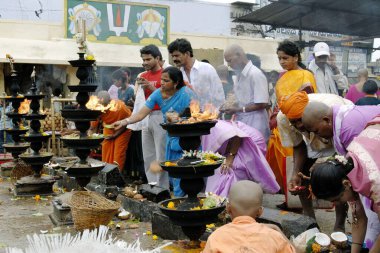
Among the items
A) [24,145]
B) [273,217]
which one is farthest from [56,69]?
[273,217]

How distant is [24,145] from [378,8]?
7.36m

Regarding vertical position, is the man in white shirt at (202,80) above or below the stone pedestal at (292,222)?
above

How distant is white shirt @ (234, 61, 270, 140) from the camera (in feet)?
22.3

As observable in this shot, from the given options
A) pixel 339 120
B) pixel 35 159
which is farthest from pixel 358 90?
pixel 35 159

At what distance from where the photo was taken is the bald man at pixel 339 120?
4.04 meters

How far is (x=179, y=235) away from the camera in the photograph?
5.36 m

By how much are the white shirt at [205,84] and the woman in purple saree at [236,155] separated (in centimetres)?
92

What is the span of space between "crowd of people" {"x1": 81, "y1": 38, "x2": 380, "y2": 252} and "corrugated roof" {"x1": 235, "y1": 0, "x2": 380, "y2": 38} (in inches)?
20.7

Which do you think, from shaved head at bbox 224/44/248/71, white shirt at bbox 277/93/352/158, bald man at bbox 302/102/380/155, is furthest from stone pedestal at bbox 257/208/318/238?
shaved head at bbox 224/44/248/71

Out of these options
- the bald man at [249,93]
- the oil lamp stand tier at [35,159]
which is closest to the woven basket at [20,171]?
the oil lamp stand tier at [35,159]

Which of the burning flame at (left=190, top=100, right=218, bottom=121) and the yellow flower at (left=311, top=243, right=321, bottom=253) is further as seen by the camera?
the burning flame at (left=190, top=100, right=218, bottom=121)

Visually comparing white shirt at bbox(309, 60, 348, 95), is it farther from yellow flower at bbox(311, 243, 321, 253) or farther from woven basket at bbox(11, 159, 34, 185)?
woven basket at bbox(11, 159, 34, 185)

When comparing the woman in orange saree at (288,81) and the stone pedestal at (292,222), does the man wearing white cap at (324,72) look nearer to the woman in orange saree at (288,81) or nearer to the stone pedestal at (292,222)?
the woman in orange saree at (288,81)

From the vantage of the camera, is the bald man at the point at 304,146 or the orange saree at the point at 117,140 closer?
the bald man at the point at 304,146
